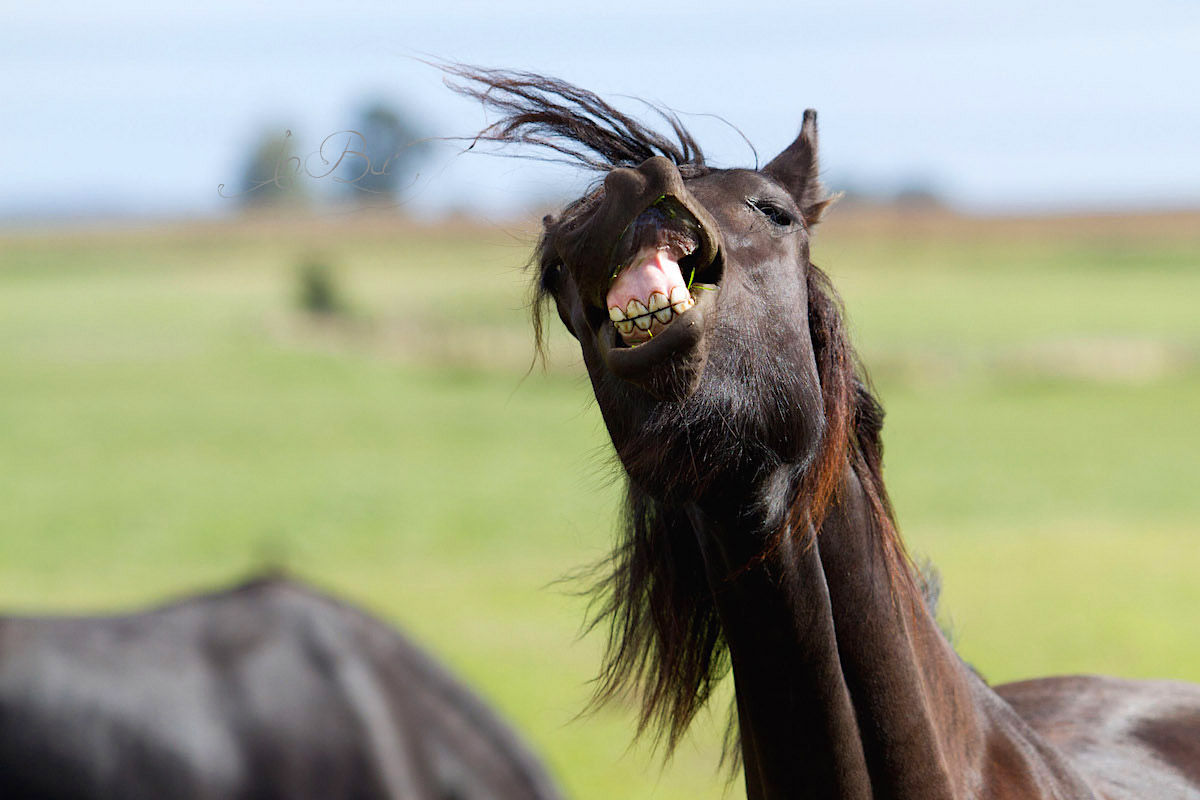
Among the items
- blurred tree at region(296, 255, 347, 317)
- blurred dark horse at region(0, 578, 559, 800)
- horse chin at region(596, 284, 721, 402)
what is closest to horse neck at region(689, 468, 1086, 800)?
horse chin at region(596, 284, 721, 402)

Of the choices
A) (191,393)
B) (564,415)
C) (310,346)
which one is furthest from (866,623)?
(310,346)

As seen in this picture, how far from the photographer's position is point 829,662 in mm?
2154

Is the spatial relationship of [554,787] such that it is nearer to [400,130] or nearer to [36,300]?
[400,130]

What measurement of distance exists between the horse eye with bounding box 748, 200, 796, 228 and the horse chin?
0.82ft

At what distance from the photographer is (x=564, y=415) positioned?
2800 cm

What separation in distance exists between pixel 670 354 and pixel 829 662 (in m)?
0.63

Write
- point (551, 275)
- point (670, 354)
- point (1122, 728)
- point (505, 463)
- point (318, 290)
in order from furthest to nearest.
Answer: point (318, 290)
point (505, 463)
point (1122, 728)
point (551, 275)
point (670, 354)

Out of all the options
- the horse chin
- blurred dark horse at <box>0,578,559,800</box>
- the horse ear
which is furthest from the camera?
blurred dark horse at <box>0,578,559,800</box>

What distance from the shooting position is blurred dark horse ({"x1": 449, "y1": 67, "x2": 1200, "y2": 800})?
6.29ft

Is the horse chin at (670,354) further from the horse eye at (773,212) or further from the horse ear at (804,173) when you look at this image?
the horse ear at (804,173)

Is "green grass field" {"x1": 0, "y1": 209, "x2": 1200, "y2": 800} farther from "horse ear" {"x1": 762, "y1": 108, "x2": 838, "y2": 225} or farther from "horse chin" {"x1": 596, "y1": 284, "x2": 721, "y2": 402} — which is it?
"horse chin" {"x1": 596, "y1": 284, "x2": 721, "y2": 402}

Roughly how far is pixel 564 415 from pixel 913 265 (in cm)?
3123

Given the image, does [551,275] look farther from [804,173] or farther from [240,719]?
[240,719]

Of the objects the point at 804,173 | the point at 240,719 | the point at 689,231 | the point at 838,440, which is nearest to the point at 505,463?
the point at 240,719
